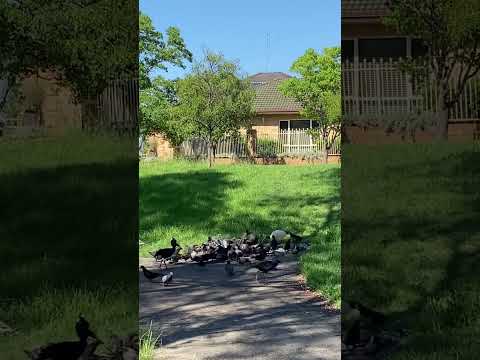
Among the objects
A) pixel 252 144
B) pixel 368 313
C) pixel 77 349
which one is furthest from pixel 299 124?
pixel 77 349

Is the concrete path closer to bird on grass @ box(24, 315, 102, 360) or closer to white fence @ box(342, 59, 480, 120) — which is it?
bird on grass @ box(24, 315, 102, 360)

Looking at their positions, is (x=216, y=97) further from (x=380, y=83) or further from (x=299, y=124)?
(x=380, y=83)

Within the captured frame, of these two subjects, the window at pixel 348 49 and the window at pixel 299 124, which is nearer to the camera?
the window at pixel 348 49

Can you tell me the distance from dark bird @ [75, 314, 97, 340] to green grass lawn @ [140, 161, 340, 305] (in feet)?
27.2

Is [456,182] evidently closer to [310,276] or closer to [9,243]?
[9,243]

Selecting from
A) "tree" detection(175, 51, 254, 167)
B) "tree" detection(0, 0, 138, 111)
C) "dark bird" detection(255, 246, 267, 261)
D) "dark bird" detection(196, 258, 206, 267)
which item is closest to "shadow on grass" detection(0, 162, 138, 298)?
"tree" detection(0, 0, 138, 111)

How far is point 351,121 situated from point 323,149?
1138 centimetres

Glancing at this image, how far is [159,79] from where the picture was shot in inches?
585

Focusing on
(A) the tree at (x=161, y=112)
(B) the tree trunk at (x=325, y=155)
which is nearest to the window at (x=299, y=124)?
(B) the tree trunk at (x=325, y=155)

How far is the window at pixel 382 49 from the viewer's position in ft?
9.47

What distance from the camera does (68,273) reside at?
2.92 meters

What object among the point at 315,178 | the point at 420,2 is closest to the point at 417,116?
the point at 420,2

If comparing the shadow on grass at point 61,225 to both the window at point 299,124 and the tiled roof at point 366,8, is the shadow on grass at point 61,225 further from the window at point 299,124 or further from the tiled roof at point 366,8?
the window at point 299,124

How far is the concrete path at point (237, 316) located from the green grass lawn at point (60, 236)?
116cm
